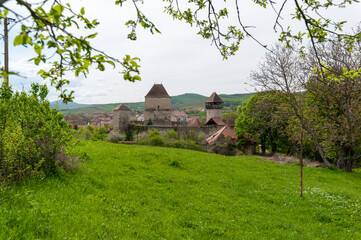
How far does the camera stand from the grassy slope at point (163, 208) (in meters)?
4.18

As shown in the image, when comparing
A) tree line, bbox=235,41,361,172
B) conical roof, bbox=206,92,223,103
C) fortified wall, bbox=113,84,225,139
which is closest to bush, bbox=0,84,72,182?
tree line, bbox=235,41,361,172

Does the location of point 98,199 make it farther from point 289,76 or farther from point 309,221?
point 289,76

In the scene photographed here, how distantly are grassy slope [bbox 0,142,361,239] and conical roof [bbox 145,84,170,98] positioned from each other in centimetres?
4140

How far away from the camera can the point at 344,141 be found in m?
15.8

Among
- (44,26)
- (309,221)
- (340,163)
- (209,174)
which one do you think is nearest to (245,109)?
(340,163)

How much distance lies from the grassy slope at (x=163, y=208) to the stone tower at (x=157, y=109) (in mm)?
40450

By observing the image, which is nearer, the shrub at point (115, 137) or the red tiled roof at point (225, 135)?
the red tiled roof at point (225, 135)

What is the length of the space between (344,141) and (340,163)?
2.91 meters

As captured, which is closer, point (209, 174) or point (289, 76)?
point (209, 174)

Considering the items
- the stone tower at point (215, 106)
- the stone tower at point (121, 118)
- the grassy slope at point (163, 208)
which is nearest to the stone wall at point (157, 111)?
the stone tower at point (121, 118)

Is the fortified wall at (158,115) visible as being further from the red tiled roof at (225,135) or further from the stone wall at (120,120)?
the red tiled roof at (225,135)

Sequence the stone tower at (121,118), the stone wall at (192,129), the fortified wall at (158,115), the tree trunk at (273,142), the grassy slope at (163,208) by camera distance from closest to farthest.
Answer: the grassy slope at (163,208) → the tree trunk at (273,142) → the stone wall at (192,129) → the fortified wall at (158,115) → the stone tower at (121,118)

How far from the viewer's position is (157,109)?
169ft

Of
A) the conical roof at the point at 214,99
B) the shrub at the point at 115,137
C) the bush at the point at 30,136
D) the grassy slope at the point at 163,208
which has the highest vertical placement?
the conical roof at the point at 214,99
